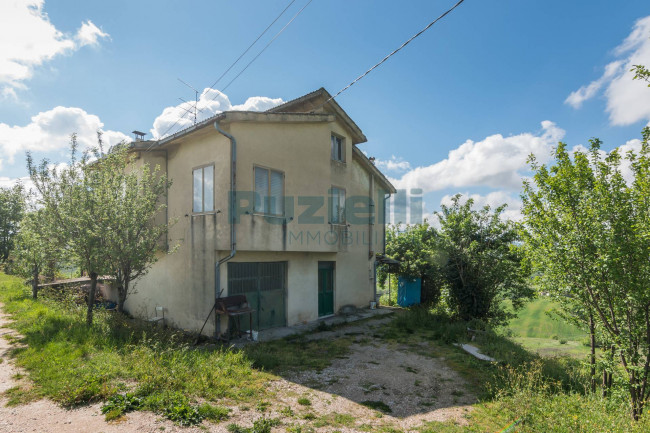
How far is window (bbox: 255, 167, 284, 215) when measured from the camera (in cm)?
1029

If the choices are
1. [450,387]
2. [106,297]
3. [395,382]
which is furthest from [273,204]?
[106,297]

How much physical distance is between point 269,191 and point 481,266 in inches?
326

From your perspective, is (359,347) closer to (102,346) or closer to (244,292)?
(244,292)

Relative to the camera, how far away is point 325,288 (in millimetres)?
13898

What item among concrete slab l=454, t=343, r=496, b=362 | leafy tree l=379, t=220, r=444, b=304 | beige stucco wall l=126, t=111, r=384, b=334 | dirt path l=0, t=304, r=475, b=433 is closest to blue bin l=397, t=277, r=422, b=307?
leafy tree l=379, t=220, r=444, b=304

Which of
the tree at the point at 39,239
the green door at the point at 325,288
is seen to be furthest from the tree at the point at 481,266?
the tree at the point at 39,239

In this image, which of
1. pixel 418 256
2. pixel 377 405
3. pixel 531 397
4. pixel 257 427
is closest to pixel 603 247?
pixel 531 397

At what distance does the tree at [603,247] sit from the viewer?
4863mm

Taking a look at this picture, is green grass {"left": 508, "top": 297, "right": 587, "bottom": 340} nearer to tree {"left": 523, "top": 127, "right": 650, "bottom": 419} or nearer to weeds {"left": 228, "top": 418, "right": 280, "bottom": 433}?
tree {"left": 523, "top": 127, "right": 650, "bottom": 419}

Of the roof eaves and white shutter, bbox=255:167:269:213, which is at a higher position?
the roof eaves

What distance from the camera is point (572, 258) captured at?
5367 millimetres

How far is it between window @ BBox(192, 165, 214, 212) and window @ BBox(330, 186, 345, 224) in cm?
504

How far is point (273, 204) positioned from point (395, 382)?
6.48m

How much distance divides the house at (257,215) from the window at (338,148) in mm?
45
